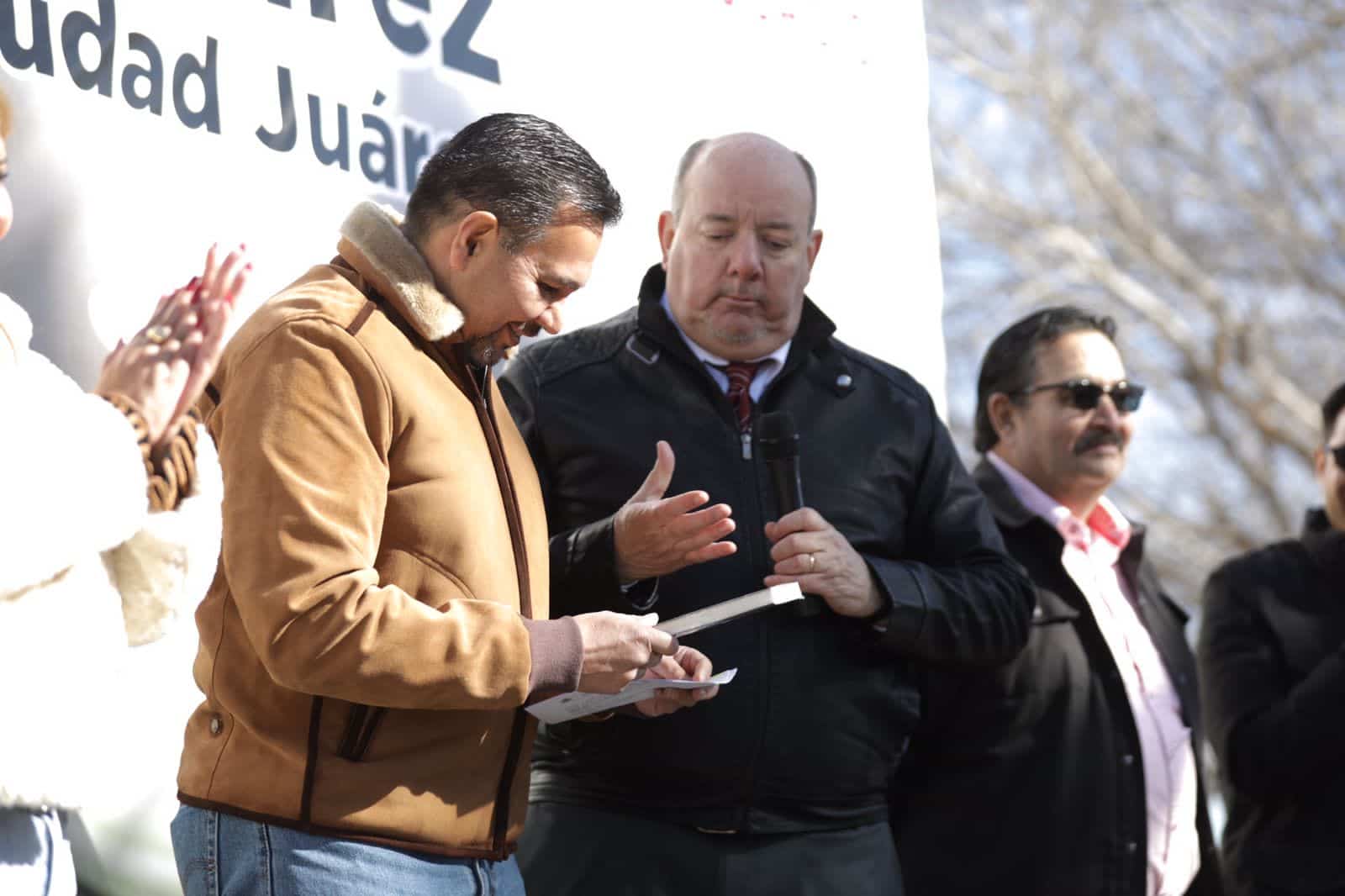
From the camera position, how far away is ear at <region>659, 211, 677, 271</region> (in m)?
3.45

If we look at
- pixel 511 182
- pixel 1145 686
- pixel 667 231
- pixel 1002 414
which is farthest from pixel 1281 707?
pixel 511 182

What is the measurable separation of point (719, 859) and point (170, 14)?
167 centimetres

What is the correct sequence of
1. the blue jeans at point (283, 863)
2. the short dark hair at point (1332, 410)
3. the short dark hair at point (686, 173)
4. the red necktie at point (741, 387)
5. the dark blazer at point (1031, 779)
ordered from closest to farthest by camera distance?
the blue jeans at point (283, 863), the red necktie at point (741, 387), the short dark hair at point (686, 173), the dark blazer at point (1031, 779), the short dark hair at point (1332, 410)

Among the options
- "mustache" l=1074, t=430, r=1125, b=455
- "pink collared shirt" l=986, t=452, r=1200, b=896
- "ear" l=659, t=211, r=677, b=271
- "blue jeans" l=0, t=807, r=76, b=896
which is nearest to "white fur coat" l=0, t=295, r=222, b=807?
"blue jeans" l=0, t=807, r=76, b=896

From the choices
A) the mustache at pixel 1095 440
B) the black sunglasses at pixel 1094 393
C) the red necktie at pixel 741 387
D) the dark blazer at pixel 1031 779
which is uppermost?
the red necktie at pixel 741 387

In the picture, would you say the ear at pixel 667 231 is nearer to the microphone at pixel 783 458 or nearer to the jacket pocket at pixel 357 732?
the microphone at pixel 783 458

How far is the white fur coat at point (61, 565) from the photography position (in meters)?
1.95

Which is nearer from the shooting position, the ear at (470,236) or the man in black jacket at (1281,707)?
the ear at (470,236)

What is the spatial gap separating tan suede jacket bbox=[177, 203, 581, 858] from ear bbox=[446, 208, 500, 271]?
48 millimetres

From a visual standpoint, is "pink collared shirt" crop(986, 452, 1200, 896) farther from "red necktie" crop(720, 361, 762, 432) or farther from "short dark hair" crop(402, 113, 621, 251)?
"short dark hair" crop(402, 113, 621, 251)

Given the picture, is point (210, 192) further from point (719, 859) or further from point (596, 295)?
point (719, 859)

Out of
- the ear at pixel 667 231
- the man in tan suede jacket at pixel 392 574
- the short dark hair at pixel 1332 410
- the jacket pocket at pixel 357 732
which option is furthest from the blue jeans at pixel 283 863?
the short dark hair at pixel 1332 410

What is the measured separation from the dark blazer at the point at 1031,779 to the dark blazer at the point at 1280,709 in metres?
0.35

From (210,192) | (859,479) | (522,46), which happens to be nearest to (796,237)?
Answer: (859,479)
